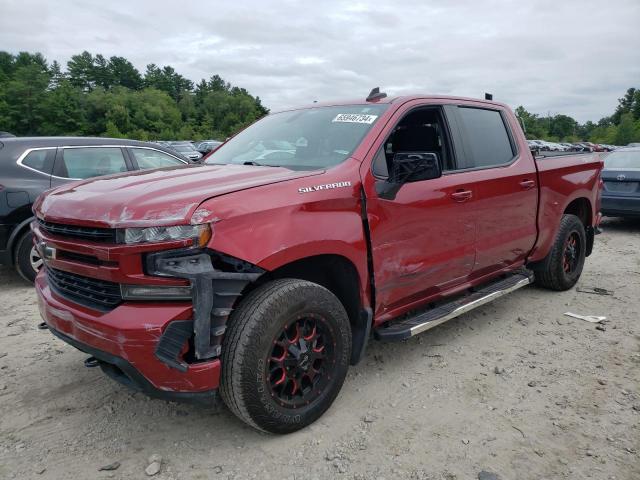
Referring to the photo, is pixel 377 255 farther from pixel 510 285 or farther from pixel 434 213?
pixel 510 285

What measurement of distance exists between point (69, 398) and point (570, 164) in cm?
485

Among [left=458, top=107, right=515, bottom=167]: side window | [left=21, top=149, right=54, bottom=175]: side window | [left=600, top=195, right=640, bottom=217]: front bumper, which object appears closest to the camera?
[left=458, top=107, right=515, bottom=167]: side window

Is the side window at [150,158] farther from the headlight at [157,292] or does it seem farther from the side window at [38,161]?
the headlight at [157,292]

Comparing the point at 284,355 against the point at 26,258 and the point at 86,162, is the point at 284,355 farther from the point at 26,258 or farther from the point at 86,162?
the point at 86,162

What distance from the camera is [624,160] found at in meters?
9.39

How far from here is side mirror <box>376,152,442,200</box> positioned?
302 cm

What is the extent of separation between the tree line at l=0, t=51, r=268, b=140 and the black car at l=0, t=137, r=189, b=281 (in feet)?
225

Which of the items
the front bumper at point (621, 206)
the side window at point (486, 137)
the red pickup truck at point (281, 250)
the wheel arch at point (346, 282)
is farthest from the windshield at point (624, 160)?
the wheel arch at point (346, 282)

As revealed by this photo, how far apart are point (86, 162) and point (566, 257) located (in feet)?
18.9

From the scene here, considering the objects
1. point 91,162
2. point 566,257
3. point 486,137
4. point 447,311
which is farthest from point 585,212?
point 91,162

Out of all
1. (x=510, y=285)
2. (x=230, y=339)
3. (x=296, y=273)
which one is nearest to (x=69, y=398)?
(x=230, y=339)

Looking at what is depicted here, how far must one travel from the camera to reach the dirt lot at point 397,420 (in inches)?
99.4

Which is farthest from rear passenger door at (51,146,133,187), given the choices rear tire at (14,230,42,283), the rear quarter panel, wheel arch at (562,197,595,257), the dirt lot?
wheel arch at (562,197,595,257)

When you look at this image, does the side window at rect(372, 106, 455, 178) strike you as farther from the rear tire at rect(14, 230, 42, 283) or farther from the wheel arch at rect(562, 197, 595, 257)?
the rear tire at rect(14, 230, 42, 283)
